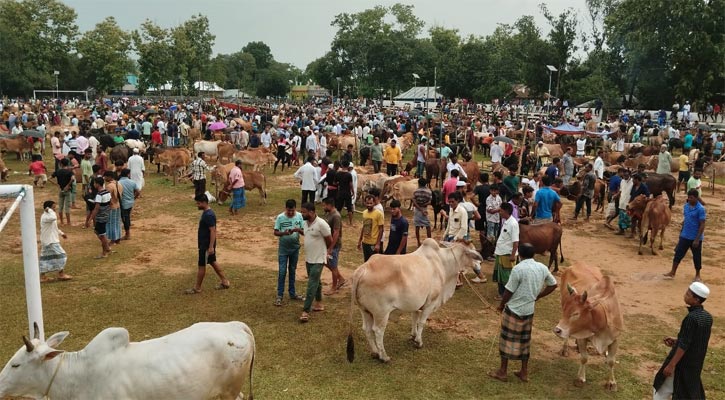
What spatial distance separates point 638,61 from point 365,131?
74.3 ft

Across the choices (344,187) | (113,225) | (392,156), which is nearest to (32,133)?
(113,225)

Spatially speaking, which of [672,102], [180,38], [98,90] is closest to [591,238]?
[672,102]

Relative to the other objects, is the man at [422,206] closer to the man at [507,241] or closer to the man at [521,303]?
the man at [507,241]

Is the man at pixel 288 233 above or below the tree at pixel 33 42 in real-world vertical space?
below

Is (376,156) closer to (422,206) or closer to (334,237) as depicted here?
(422,206)

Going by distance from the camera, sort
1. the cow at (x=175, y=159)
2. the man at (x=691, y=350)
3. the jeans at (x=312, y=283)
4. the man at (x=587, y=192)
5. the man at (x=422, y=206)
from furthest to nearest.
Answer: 1. the cow at (x=175, y=159)
2. the man at (x=587, y=192)
3. the man at (x=422, y=206)
4. the jeans at (x=312, y=283)
5. the man at (x=691, y=350)

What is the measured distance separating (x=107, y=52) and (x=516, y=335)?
5668 centimetres

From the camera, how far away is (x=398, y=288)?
686 centimetres

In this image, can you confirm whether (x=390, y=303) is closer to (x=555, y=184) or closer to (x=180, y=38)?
(x=555, y=184)

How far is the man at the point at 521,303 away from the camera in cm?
620

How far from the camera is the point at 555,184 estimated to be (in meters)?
13.3

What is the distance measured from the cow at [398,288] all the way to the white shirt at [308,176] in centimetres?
721

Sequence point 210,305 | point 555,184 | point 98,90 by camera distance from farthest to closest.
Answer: point 98,90 < point 555,184 < point 210,305

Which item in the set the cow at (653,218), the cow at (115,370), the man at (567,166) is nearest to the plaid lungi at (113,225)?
the cow at (115,370)
